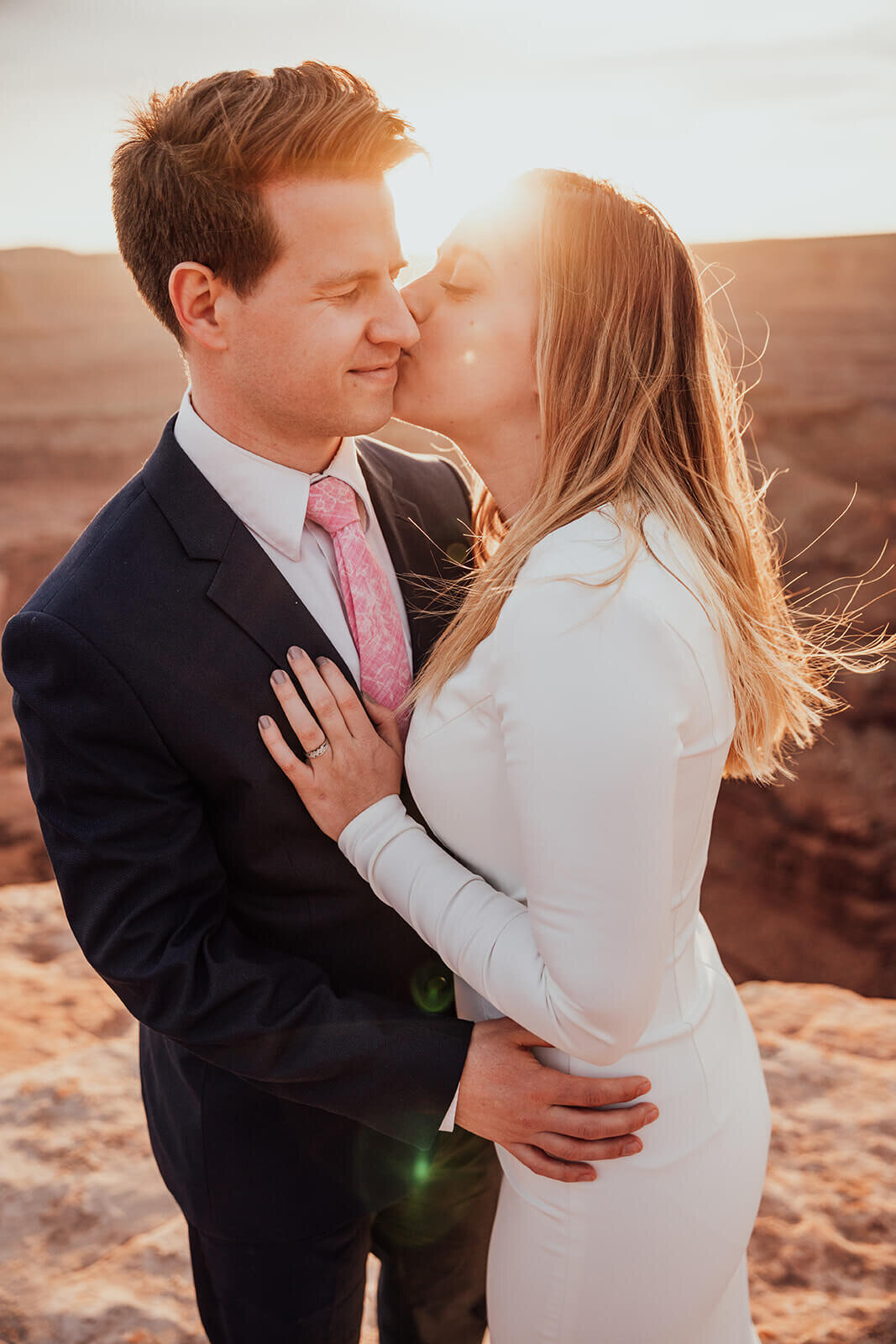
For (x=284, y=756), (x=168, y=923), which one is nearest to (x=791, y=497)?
(x=284, y=756)

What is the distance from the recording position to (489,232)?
1742 mm

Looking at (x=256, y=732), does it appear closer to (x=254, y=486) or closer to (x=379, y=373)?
(x=254, y=486)

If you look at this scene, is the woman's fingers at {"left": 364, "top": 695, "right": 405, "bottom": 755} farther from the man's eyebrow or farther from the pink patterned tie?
the man's eyebrow

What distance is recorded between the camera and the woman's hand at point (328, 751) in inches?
64.1

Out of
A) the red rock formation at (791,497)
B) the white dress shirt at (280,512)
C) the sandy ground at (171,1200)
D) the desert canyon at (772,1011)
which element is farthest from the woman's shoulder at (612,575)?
the sandy ground at (171,1200)

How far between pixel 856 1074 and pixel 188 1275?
2.09 m

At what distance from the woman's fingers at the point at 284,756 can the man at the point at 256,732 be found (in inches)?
1.1

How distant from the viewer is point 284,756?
5.33 ft

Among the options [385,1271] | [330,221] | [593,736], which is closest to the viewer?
[593,736]

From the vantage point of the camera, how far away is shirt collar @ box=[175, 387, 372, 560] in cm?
178

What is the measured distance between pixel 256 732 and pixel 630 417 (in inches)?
32.2

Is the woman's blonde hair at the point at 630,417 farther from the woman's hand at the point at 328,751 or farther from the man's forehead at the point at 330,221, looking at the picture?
the man's forehead at the point at 330,221

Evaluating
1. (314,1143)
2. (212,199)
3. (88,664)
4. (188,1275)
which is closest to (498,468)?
(212,199)

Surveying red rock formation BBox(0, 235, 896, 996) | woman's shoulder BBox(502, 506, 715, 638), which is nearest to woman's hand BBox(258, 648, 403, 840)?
woman's shoulder BBox(502, 506, 715, 638)
